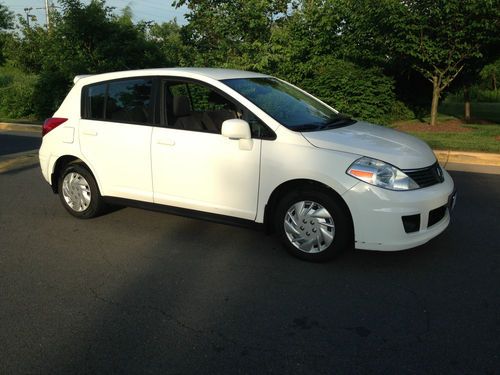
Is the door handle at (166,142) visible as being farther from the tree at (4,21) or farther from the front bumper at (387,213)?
the tree at (4,21)

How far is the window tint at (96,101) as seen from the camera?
5422 millimetres

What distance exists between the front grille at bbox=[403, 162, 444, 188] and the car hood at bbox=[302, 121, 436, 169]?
0.04m

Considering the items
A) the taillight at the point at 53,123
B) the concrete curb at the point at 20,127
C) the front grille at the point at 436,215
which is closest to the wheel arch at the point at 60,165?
the taillight at the point at 53,123

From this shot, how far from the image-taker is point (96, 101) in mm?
5469

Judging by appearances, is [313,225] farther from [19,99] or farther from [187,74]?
[19,99]


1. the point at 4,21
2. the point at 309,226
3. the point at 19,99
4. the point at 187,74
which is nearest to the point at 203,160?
the point at 187,74

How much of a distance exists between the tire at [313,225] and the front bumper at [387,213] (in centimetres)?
11

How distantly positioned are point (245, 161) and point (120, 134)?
150 cm

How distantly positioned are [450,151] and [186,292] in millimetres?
7596

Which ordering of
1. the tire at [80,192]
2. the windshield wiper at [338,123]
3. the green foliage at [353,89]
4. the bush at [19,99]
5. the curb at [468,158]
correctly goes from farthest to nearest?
→ the bush at [19,99], the green foliage at [353,89], the curb at [468,158], the tire at [80,192], the windshield wiper at [338,123]

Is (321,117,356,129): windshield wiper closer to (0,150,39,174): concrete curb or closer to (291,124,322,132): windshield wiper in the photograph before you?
(291,124,322,132): windshield wiper

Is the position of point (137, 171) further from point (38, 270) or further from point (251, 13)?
point (251, 13)

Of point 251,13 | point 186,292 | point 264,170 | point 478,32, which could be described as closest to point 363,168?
point 264,170

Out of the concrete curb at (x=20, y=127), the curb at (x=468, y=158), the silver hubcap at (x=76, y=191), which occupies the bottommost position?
the concrete curb at (x=20, y=127)
